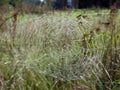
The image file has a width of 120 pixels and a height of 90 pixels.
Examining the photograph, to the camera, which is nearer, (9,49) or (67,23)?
(9,49)

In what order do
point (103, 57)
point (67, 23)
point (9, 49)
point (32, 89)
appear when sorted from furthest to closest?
point (67, 23), point (9, 49), point (103, 57), point (32, 89)

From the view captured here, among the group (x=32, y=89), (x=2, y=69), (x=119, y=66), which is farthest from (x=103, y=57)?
(x=2, y=69)

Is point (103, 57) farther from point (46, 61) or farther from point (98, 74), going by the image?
point (46, 61)

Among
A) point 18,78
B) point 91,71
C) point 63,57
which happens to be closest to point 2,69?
point 18,78

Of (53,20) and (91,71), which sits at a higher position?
(53,20)

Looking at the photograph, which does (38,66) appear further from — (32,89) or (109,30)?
(109,30)

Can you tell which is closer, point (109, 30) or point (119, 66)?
point (119, 66)

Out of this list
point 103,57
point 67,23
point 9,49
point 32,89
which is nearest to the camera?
point 32,89
